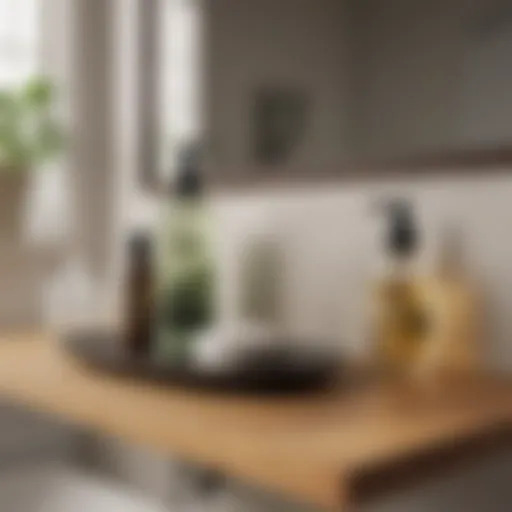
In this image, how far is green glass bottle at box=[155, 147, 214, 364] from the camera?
99 cm

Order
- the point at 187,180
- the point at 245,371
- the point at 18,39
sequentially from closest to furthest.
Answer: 1. the point at 245,371
2. the point at 187,180
3. the point at 18,39

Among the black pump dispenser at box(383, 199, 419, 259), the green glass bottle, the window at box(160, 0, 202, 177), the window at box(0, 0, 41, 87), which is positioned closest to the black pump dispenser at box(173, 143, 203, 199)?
the green glass bottle

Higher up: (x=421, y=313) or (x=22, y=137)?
(x=22, y=137)

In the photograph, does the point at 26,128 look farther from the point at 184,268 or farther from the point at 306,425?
the point at 306,425

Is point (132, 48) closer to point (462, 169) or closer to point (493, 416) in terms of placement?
point (462, 169)

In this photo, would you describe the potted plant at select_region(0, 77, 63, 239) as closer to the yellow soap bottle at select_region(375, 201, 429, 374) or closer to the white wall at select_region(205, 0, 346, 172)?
the white wall at select_region(205, 0, 346, 172)

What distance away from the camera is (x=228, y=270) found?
114 centimetres

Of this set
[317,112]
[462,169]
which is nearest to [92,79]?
[317,112]

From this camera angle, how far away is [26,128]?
126 cm

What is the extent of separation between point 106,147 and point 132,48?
0.50 feet

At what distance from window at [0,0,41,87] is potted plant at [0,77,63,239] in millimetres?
110

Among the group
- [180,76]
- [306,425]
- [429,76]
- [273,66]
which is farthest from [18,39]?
[306,425]

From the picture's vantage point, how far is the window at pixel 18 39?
1370 mm

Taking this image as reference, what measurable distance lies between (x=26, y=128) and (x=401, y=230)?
610 mm
